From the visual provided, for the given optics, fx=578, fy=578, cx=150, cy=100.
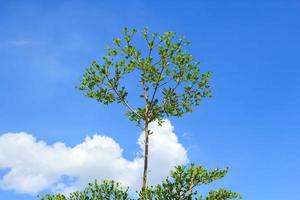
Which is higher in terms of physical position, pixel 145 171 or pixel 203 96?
pixel 203 96

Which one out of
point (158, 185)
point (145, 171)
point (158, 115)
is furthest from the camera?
point (158, 115)

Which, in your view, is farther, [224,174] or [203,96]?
[203,96]

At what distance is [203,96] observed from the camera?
38219 mm

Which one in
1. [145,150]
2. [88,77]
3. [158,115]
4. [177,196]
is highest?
[88,77]

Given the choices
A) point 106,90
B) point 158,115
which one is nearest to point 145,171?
point 158,115

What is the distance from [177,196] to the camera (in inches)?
1309

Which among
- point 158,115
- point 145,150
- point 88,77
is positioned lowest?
point 145,150

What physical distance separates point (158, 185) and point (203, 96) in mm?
8062

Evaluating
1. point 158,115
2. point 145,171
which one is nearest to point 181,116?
point 158,115

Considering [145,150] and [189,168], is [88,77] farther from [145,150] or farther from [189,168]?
[189,168]

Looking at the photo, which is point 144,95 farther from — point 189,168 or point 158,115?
point 189,168

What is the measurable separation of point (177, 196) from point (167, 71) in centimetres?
827

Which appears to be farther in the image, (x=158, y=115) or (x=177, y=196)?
(x=158, y=115)

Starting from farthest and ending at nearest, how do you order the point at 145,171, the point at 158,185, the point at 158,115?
the point at 158,115, the point at 145,171, the point at 158,185
